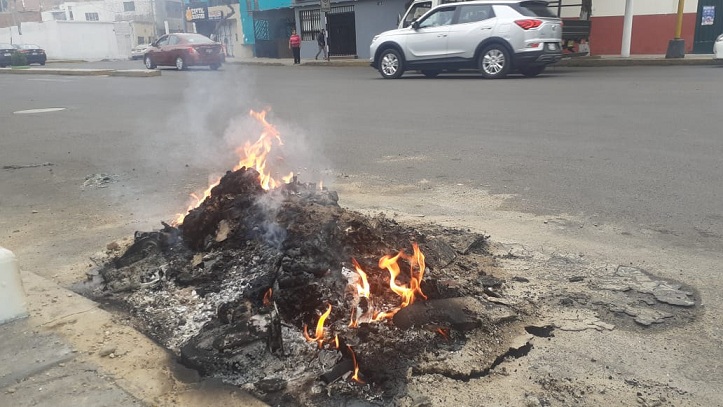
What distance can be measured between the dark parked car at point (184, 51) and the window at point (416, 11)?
911cm

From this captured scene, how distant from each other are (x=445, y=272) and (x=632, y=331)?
1046 millimetres

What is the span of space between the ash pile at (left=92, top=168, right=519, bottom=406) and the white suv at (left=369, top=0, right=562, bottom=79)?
11941mm

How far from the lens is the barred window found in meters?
32.1

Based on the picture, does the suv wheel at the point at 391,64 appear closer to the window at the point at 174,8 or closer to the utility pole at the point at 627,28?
the window at the point at 174,8

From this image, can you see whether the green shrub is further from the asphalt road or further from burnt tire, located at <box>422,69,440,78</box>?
burnt tire, located at <box>422,69,440,78</box>

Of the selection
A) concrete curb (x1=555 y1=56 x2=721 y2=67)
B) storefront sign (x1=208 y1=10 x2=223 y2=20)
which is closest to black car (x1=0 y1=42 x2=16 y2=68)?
storefront sign (x1=208 y1=10 x2=223 y2=20)

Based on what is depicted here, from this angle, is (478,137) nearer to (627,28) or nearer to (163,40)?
(627,28)

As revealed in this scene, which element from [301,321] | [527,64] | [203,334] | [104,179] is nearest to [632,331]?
[301,321]

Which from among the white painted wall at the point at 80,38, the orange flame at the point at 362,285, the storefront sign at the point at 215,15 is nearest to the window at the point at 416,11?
the storefront sign at the point at 215,15

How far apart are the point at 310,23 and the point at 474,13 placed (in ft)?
61.2

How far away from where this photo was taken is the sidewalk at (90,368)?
8.07 ft

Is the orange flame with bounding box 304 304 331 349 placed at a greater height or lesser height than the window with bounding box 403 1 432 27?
lesser

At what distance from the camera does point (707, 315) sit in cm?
299

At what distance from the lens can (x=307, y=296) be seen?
3086 millimetres
